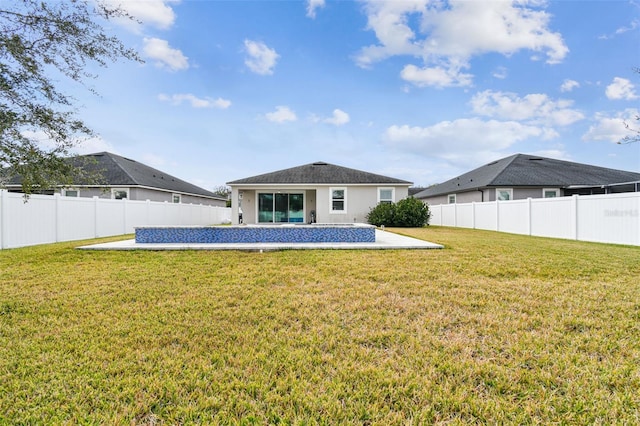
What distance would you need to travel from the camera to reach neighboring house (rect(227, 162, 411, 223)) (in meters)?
18.6

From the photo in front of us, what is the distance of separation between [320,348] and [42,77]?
17.0ft

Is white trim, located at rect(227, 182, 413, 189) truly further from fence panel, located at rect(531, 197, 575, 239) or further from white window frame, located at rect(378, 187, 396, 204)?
fence panel, located at rect(531, 197, 575, 239)

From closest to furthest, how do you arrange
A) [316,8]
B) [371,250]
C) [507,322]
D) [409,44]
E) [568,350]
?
[568,350], [507,322], [371,250], [316,8], [409,44]

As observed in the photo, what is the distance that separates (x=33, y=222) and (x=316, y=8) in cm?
1348

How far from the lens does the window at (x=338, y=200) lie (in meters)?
18.9

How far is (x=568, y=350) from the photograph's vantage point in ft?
9.62

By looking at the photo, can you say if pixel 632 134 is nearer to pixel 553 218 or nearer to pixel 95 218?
pixel 553 218

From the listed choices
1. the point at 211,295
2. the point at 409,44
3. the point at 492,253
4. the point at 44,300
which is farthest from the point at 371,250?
the point at 409,44

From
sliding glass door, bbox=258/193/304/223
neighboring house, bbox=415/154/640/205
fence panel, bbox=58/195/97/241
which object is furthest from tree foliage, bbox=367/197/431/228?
fence panel, bbox=58/195/97/241

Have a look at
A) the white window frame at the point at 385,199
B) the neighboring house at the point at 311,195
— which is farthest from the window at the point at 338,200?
the white window frame at the point at 385,199

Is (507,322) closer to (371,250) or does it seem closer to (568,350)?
(568,350)

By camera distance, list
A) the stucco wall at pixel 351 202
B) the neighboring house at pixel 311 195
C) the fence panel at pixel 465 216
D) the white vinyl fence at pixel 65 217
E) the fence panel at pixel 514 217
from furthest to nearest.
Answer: the fence panel at pixel 465 216 < the stucco wall at pixel 351 202 < the neighboring house at pixel 311 195 < the fence panel at pixel 514 217 < the white vinyl fence at pixel 65 217

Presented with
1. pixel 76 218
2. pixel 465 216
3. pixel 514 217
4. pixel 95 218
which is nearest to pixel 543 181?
pixel 465 216

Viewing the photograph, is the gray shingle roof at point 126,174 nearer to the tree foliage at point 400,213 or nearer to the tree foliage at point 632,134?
the tree foliage at point 400,213
